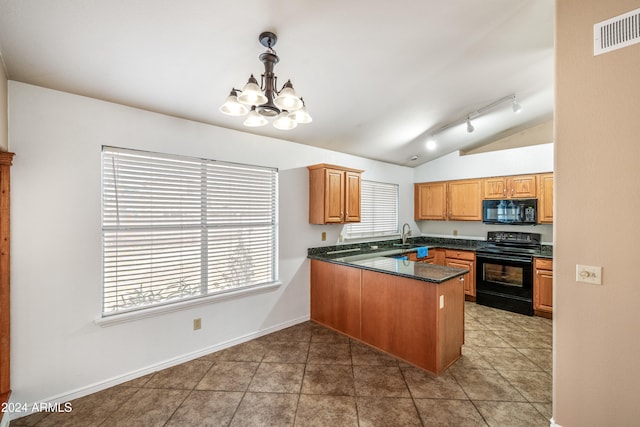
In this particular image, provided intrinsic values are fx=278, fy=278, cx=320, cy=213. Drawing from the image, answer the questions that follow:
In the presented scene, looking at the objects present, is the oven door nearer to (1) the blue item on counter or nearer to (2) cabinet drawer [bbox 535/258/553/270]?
(2) cabinet drawer [bbox 535/258/553/270]

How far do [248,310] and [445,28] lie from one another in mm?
3382

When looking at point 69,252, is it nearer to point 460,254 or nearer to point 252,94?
point 252,94

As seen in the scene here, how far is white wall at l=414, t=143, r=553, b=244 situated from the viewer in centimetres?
441

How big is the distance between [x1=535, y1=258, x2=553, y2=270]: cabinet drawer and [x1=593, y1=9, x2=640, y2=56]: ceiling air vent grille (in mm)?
3231

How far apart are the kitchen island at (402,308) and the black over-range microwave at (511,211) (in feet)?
8.15

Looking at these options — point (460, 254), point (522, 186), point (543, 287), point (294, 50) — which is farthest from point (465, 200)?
point (294, 50)

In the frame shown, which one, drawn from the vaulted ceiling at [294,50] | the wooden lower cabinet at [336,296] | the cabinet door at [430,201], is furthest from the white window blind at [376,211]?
the vaulted ceiling at [294,50]

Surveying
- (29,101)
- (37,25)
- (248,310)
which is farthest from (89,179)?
(248,310)

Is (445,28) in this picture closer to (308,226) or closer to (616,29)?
(616,29)

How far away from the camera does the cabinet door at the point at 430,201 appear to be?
5469 mm

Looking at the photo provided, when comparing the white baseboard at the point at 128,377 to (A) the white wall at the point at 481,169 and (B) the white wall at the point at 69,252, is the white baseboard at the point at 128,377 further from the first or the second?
(A) the white wall at the point at 481,169

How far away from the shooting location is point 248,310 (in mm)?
3363

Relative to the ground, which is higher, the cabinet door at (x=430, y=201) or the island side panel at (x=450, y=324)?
the cabinet door at (x=430, y=201)

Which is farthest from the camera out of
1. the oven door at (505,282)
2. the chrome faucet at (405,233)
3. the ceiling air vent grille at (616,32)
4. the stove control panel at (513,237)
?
the chrome faucet at (405,233)
